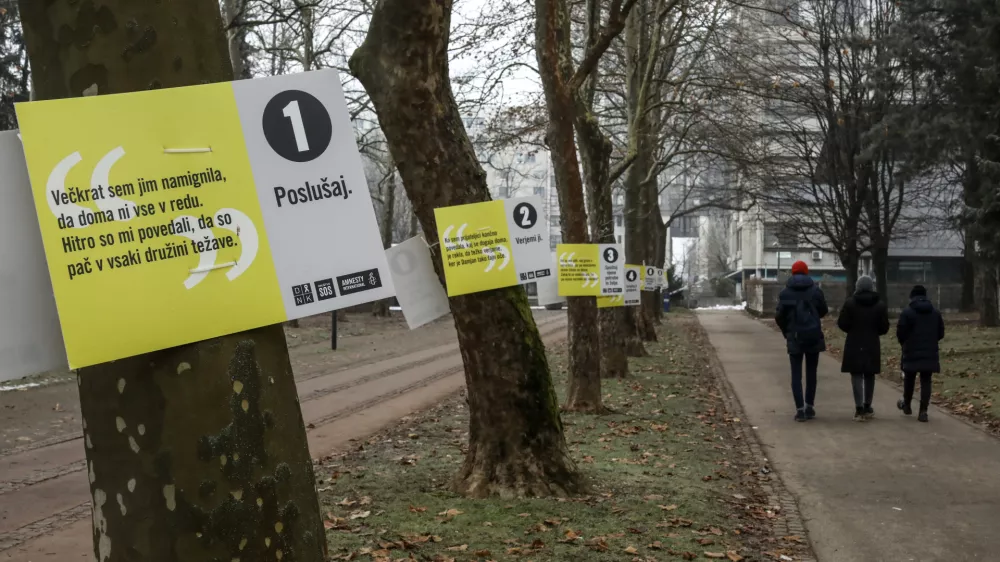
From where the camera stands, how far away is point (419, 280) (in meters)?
7.71

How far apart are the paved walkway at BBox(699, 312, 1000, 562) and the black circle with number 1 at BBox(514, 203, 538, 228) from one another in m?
3.06

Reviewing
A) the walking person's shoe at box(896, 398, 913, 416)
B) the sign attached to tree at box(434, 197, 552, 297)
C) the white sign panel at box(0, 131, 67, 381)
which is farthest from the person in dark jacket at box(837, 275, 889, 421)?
the white sign panel at box(0, 131, 67, 381)

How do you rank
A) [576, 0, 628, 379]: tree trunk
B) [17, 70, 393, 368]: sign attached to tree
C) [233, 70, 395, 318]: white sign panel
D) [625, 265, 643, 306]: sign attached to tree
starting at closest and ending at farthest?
1. [17, 70, 393, 368]: sign attached to tree
2. [233, 70, 395, 318]: white sign panel
3. [576, 0, 628, 379]: tree trunk
4. [625, 265, 643, 306]: sign attached to tree

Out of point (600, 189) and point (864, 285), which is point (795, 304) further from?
point (600, 189)

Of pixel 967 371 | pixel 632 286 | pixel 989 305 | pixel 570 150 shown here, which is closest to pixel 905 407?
pixel 570 150

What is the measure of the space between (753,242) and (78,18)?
7948 centimetres

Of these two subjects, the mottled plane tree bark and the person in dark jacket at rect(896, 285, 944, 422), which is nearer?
the mottled plane tree bark

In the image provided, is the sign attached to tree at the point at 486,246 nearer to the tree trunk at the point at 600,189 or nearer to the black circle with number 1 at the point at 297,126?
the black circle with number 1 at the point at 297,126

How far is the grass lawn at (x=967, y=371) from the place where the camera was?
14.7 m

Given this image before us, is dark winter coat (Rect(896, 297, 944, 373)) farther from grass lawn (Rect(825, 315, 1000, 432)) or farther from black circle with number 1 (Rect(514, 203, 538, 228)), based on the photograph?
black circle with number 1 (Rect(514, 203, 538, 228))

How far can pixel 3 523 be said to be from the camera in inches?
303

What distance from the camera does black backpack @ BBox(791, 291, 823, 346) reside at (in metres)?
13.5

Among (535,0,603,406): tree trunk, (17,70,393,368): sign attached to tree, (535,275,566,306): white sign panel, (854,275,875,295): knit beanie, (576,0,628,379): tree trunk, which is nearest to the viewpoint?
(17,70,393,368): sign attached to tree

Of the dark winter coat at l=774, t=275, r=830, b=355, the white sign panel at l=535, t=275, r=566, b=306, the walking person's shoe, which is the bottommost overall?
the walking person's shoe
